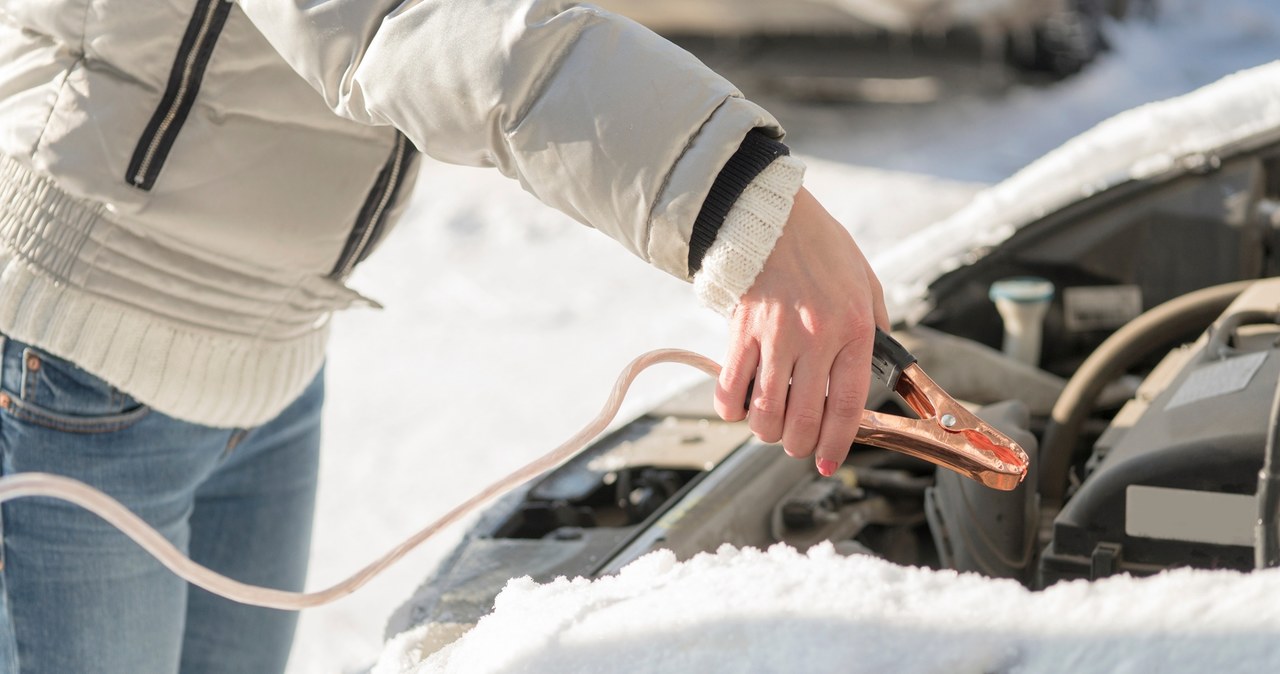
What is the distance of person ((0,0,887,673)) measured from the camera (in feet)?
2.93

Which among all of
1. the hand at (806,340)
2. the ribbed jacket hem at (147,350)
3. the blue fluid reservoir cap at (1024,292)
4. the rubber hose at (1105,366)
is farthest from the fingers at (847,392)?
the blue fluid reservoir cap at (1024,292)

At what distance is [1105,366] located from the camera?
5.96 ft

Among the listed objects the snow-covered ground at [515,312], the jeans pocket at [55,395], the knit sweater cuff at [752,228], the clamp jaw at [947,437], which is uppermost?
the knit sweater cuff at [752,228]

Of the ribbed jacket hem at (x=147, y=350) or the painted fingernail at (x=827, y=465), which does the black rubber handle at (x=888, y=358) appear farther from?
the ribbed jacket hem at (x=147, y=350)

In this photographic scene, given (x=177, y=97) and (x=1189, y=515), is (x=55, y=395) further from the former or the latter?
(x=1189, y=515)

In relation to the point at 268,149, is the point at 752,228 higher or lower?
higher

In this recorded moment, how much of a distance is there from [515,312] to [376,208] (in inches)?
118

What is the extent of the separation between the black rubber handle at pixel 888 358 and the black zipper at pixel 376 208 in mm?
531

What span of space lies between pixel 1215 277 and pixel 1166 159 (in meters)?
0.22

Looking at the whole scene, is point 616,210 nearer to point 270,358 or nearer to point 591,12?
point 591,12

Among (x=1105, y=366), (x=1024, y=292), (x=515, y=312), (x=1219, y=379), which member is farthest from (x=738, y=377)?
(x=515, y=312)

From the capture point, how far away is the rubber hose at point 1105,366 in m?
1.77

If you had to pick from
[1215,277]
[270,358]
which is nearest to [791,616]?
[270,358]

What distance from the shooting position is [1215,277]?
2.16m
